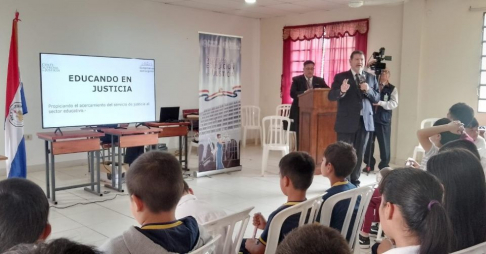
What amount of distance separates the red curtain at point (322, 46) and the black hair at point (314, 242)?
277 inches

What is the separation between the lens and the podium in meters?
5.77

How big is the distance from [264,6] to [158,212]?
676 cm

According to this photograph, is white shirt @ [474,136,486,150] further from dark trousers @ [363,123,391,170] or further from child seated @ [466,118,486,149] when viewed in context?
dark trousers @ [363,123,391,170]

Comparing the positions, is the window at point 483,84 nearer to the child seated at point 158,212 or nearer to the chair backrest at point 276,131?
the chair backrest at point 276,131

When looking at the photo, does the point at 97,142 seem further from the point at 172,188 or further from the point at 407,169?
the point at 407,169

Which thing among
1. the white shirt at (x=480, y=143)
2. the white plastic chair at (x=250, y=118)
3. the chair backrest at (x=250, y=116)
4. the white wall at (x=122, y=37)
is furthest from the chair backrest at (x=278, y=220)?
the chair backrest at (x=250, y=116)

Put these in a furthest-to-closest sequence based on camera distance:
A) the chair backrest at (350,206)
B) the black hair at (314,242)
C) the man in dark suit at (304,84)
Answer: the man in dark suit at (304,84)
the chair backrest at (350,206)
the black hair at (314,242)

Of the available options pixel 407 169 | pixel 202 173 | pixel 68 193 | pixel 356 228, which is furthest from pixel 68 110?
pixel 407 169

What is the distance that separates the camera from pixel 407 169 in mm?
1556

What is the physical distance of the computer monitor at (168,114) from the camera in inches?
252

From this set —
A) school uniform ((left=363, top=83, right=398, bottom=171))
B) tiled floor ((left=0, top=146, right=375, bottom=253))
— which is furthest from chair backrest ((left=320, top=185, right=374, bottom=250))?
school uniform ((left=363, top=83, right=398, bottom=171))

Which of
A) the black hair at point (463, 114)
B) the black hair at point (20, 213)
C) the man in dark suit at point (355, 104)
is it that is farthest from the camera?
the man in dark suit at point (355, 104)

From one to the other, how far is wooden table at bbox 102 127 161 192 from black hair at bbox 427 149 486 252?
3.99 metres

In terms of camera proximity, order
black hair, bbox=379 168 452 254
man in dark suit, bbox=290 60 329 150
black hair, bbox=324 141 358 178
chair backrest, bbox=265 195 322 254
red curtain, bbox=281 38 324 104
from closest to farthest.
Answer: black hair, bbox=379 168 452 254 → chair backrest, bbox=265 195 322 254 → black hair, bbox=324 141 358 178 → man in dark suit, bbox=290 60 329 150 → red curtain, bbox=281 38 324 104
